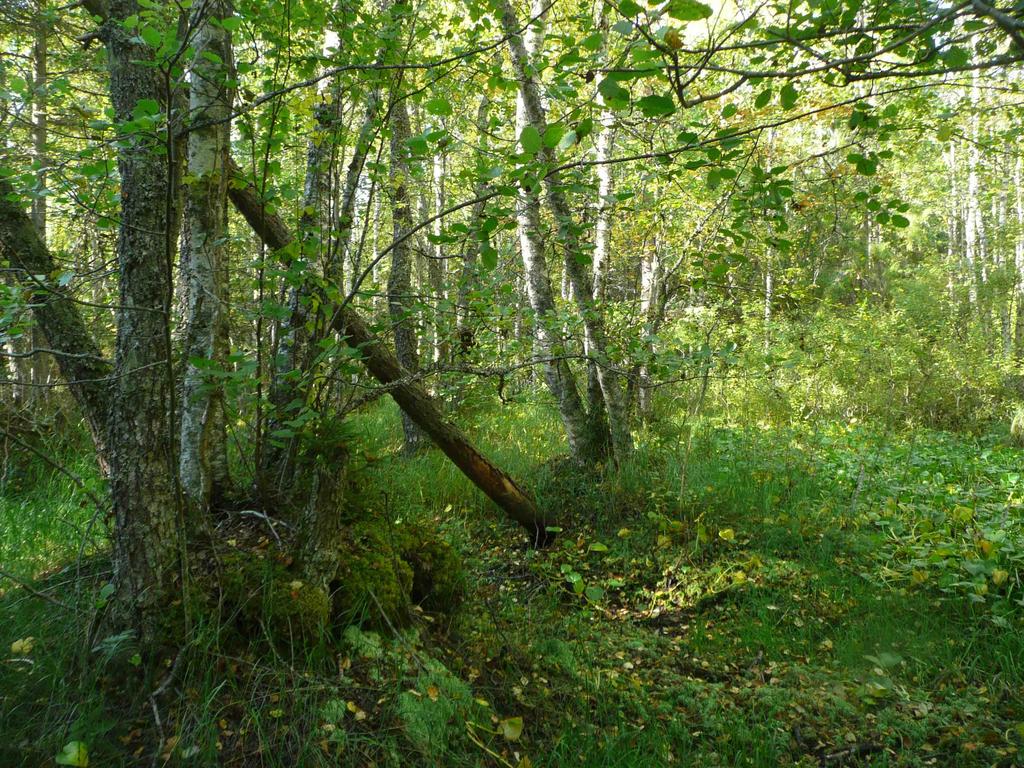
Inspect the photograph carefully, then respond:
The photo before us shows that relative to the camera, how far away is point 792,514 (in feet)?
15.6

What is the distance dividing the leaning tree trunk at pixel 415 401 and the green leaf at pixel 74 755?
6.24 ft

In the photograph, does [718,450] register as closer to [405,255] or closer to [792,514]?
[792,514]

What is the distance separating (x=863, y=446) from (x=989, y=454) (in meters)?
1.22

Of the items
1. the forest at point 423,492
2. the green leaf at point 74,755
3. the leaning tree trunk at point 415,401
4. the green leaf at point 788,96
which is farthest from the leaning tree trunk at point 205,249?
the green leaf at point 788,96

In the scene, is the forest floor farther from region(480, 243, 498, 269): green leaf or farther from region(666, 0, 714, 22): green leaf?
region(666, 0, 714, 22): green leaf

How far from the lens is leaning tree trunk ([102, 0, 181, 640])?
7.40 feet

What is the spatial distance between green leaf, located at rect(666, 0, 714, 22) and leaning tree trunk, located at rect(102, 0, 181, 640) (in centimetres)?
189

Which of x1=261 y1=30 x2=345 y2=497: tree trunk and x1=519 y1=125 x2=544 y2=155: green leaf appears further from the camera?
x1=261 y1=30 x2=345 y2=497: tree trunk

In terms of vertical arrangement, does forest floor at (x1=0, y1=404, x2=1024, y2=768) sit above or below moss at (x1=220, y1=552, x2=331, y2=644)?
below

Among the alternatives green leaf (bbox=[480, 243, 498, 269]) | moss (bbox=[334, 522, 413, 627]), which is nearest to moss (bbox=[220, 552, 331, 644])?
moss (bbox=[334, 522, 413, 627])

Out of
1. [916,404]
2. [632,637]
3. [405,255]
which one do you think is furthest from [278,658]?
[916,404]

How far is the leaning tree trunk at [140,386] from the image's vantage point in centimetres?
Result: 226

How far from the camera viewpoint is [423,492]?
5.44 metres

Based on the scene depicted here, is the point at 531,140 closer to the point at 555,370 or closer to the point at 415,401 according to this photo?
the point at 415,401
